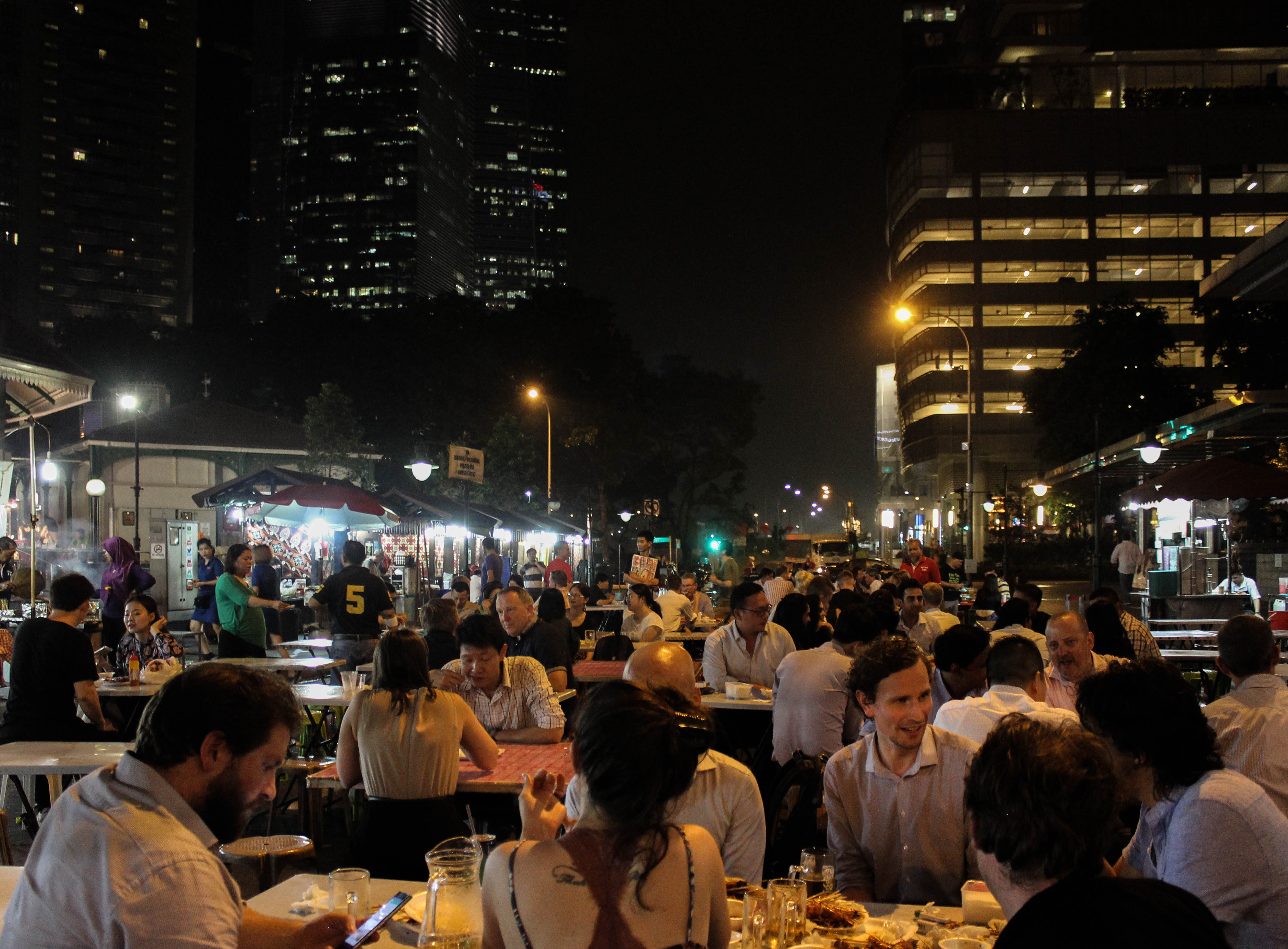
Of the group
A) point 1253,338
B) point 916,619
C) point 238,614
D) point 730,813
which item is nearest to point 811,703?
point 730,813

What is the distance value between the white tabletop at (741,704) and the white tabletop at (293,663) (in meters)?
4.21

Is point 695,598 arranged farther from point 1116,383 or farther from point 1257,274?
point 1116,383

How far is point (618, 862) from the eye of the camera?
2.38 meters

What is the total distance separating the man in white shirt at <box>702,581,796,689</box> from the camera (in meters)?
8.94

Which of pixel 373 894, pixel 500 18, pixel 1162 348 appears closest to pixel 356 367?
pixel 1162 348

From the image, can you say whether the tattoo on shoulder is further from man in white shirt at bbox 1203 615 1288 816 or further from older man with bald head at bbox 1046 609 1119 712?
older man with bald head at bbox 1046 609 1119 712

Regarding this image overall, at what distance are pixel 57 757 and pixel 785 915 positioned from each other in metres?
4.97

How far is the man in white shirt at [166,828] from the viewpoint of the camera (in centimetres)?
222

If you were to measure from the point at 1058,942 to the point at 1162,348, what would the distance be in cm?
5468

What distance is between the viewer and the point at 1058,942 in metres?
1.97

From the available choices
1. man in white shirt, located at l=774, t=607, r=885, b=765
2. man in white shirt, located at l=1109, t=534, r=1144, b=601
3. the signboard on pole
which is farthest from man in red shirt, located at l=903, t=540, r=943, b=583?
man in white shirt, located at l=774, t=607, r=885, b=765

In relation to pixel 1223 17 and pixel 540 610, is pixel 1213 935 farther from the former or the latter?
pixel 1223 17

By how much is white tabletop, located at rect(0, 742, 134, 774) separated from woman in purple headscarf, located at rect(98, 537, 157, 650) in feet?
21.6

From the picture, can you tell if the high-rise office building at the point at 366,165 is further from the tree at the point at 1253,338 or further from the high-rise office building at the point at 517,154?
the tree at the point at 1253,338
